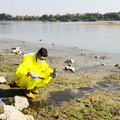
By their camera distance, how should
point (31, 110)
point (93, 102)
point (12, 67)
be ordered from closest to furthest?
point (31, 110) → point (93, 102) → point (12, 67)

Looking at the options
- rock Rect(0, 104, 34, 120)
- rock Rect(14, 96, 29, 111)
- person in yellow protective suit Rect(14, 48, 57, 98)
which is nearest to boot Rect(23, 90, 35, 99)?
person in yellow protective suit Rect(14, 48, 57, 98)

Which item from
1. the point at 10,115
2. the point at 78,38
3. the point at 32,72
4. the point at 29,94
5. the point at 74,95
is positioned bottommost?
the point at 74,95

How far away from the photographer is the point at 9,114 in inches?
110

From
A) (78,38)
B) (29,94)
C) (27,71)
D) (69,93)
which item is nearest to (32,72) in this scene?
(27,71)

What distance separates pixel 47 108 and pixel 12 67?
148 inches

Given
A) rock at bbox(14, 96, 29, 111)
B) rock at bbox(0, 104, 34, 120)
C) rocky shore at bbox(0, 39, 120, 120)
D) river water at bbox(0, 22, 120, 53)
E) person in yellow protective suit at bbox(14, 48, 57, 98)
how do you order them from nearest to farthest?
rock at bbox(0, 104, 34, 120), rocky shore at bbox(0, 39, 120, 120), rock at bbox(14, 96, 29, 111), person in yellow protective suit at bbox(14, 48, 57, 98), river water at bbox(0, 22, 120, 53)

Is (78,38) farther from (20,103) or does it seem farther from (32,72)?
(20,103)

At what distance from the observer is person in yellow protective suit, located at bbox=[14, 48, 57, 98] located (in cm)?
396

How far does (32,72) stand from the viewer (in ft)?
13.0

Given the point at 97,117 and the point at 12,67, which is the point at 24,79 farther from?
the point at 12,67

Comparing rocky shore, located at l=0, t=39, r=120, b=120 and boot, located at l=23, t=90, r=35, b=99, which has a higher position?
boot, located at l=23, t=90, r=35, b=99

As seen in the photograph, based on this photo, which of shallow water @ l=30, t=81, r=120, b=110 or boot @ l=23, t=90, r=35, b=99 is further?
boot @ l=23, t=90, r=35, b=99

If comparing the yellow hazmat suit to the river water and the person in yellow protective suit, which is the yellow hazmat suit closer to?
the person in yellow protective suit

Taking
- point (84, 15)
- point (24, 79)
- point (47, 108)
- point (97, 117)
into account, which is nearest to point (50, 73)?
point (24, 79)
